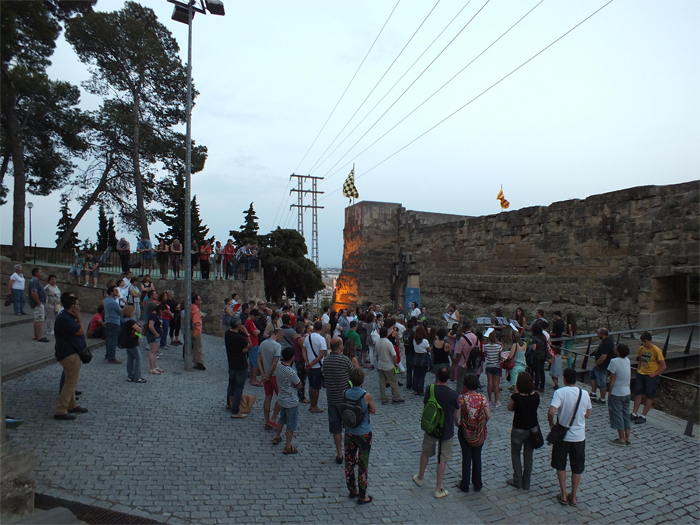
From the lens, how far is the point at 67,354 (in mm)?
5832

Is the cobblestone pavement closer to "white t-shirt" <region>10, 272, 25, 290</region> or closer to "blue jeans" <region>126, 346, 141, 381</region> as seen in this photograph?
"blue jeans" <region>126, 346, 141, 381</region>

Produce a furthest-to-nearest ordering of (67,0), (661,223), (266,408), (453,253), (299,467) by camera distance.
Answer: (453,253), (67,0), (661,223), (266,408), (299,467)

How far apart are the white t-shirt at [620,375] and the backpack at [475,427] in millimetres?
2698

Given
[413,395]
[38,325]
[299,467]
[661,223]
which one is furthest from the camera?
[661,223]

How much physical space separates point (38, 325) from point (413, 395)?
8.39 m

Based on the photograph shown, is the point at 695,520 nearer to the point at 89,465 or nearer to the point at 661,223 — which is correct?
the point at 89,465

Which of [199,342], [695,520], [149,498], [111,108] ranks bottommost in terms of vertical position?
[695,520]

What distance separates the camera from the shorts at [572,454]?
4.73 metres

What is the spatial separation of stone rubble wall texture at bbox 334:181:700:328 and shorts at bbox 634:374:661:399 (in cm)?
454

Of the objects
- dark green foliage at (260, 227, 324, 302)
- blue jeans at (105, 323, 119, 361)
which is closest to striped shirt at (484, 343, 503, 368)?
blue jeans at (105, 323, 119, 361)

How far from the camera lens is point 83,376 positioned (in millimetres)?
7770

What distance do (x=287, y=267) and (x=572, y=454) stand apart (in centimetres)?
2393

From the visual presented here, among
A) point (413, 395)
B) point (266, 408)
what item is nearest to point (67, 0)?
point (266, 408)

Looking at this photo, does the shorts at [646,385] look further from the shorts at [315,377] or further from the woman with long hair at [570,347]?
the shorts at [315,377]
